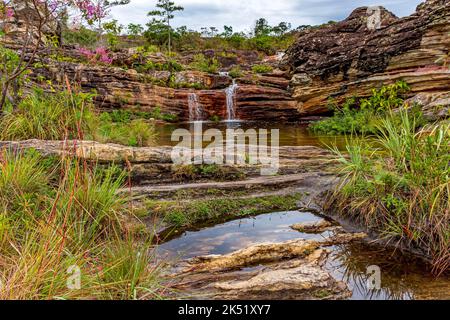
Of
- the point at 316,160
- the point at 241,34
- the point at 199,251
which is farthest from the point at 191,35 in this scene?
the point at 199,251

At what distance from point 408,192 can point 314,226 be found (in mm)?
1017

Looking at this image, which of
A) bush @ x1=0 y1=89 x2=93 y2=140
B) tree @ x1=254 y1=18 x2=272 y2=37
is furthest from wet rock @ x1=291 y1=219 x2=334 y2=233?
tree @ x1=254 y1=18 x2=272 y2=37

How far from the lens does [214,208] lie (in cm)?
439

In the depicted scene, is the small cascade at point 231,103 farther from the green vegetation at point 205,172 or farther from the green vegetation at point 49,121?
the green vegetation at point 205,172

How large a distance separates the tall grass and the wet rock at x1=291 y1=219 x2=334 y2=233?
0.35 metres

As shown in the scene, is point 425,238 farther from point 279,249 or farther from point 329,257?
point 279,249

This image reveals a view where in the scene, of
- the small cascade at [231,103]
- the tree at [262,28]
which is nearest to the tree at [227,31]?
the tree at [262,28]

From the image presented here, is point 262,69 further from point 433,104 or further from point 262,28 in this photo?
point 262,28

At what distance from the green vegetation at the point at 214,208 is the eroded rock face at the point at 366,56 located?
8925 mm

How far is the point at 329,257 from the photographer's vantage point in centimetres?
322

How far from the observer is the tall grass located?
3.12 m

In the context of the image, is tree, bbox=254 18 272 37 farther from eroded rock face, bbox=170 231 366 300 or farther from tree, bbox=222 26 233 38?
eroded rock face, bbox=170 231 366 300

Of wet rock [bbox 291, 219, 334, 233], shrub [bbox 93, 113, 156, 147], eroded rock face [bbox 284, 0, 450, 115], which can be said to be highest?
eroded rock face [bbox 284, 0, 450, 115]

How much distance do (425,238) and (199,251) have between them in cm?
209
